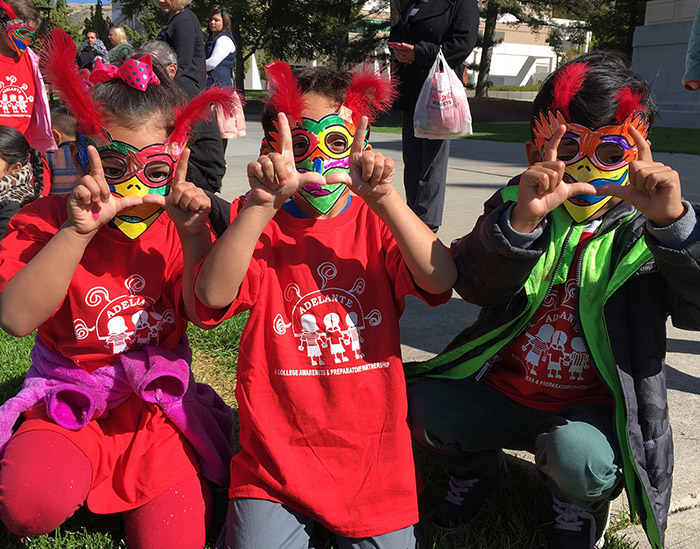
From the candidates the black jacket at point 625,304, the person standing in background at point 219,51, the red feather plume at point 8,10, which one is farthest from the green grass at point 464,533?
the person standing in background at point 219,51

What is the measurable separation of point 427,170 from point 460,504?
11.0 ft

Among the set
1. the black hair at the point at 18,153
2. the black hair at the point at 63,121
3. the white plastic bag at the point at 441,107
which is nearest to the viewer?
the black hair at the point at 18,153

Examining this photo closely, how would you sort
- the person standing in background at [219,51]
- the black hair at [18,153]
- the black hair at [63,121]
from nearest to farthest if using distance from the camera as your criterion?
the black hair at [18,153] → the black hair at [63,121] → the person standing in background at [219,51]

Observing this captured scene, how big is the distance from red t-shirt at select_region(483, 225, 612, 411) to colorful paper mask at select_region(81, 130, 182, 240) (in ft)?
4.04

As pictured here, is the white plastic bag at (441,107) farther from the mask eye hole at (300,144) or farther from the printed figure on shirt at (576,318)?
the mask eye hole at (300,144)

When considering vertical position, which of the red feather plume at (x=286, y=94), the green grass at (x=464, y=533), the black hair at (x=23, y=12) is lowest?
the green grass at (x=464, y=533)

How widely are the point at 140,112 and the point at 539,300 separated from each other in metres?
1.36

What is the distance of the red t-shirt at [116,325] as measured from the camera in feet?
7.20

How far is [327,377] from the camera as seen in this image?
2.10 metres

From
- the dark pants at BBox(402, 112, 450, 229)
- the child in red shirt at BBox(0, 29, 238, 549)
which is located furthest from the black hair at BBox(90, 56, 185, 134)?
the dark pants at BBox(402, 112, 450, 229)

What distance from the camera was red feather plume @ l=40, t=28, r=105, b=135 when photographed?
2.06m

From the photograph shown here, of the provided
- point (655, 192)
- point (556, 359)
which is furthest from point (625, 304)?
point (655, 192)

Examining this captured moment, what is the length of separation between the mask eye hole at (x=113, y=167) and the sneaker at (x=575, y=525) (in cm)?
168

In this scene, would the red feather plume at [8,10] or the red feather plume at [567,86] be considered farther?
the red feather plume at [8,10]
